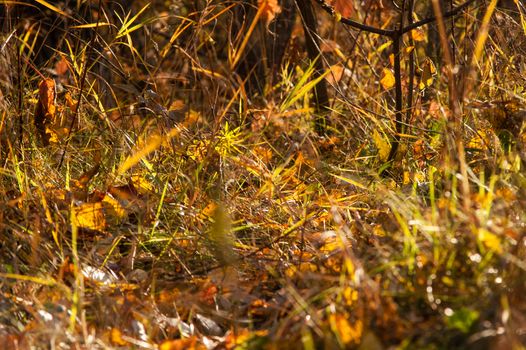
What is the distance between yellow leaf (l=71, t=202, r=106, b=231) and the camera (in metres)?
2.22

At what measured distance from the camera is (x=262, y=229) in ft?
7.93

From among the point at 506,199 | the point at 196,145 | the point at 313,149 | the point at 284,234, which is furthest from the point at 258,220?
the point at 506,199

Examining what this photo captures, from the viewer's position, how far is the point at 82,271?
204cm

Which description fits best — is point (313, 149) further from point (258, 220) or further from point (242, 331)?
point (242, 331)

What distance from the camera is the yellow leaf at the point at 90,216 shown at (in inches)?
87.6

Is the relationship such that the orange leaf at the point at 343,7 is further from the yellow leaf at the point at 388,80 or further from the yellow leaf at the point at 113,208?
the yellow leaf at the point at 113,208

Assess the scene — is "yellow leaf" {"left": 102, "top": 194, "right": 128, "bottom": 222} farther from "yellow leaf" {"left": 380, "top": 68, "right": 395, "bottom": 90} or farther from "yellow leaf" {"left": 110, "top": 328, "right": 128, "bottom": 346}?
"yellow leaf" {"left": 380, "top": 68, "right": 395, "bottom": 90}

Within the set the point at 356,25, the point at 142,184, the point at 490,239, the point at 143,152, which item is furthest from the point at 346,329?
the point at 356,25

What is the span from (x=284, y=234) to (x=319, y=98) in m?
1.44

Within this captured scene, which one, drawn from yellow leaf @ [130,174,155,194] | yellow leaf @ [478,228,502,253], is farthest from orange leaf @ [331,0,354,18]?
yellow leaf @ [478,228,502,253]

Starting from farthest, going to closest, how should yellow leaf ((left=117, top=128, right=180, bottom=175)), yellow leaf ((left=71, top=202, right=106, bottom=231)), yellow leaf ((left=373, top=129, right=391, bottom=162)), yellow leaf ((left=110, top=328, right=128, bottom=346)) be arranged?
yellow leaf ((left=373, top=129, right=391, bottom=162))
yellow leaf ((left=71, top=202, right=106, bottom=231))
yellow leaf ((left=117, top=128, right=180, bottom=175))
yellow leaf ((left=110, top=328, right=128, bottom=346))

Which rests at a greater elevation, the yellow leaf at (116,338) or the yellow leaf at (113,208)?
the yellow leaf at (116,338)

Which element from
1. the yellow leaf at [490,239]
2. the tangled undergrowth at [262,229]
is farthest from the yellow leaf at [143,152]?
the yellow leaf at [490,239]

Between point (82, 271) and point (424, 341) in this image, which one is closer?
point (424, 341)
